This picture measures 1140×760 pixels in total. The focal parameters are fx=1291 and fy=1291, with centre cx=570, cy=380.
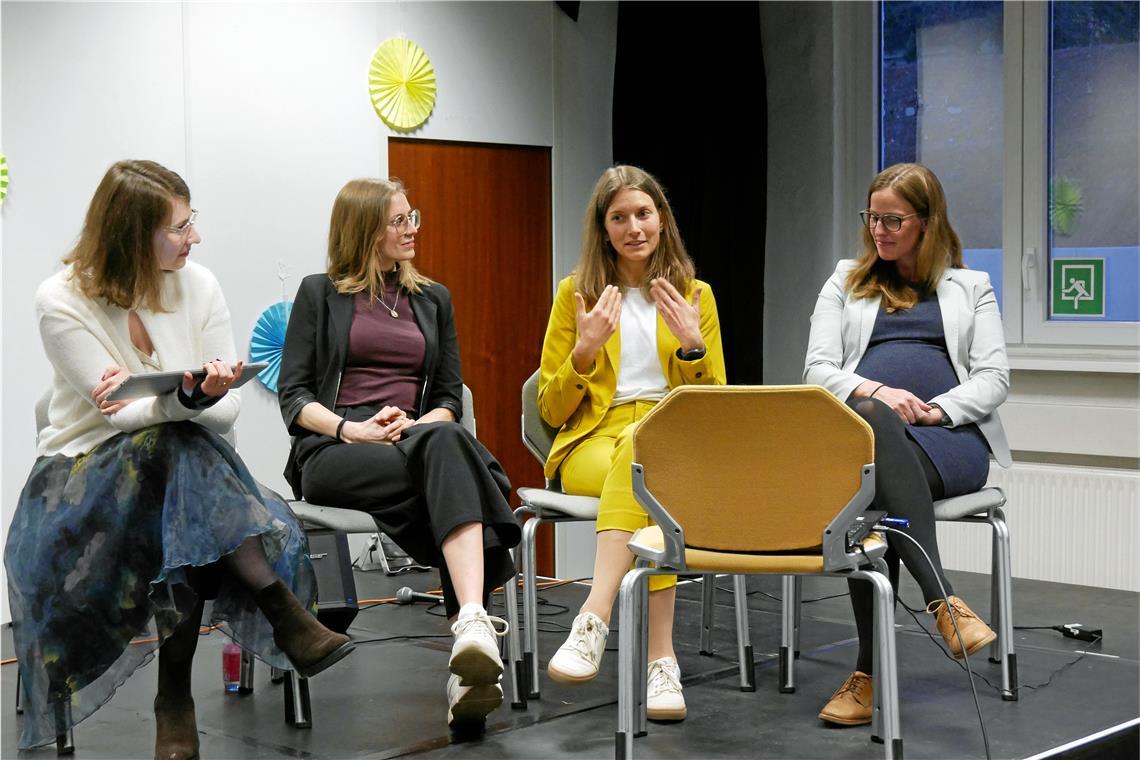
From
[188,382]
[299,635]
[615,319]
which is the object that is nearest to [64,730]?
[299,635]

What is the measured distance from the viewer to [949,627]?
2576 millimetres

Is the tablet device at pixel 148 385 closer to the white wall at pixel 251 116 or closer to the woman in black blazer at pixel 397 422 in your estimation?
the woman in black blazer at pixel 397 422

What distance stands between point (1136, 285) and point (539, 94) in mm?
2227

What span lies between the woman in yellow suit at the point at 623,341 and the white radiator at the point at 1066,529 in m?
1.87

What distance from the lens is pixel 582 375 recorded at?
2949 mm

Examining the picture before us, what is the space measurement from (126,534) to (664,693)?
113 centimetres

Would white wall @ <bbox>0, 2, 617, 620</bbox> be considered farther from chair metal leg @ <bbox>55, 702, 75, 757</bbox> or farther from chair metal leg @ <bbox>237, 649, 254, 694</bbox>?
chair metal leg @ <bbox>55, 702, 75, 757</bbox>

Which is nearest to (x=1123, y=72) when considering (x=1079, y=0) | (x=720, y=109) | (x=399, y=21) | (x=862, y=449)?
(x=1079, y=0)

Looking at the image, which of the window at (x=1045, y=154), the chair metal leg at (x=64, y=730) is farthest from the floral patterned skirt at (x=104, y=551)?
the window at (x=1045, y=154)

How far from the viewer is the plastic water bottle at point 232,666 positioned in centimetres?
303

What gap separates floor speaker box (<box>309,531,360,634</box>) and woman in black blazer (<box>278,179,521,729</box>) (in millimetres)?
102

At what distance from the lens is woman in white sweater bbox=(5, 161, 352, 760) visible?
2.44 meters

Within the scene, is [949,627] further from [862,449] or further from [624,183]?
[624,183]

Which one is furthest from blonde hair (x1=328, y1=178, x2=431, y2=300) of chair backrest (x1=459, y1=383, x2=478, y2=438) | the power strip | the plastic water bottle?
the power strip
